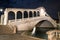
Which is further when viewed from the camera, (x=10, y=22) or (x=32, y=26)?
(x=32, y=26)

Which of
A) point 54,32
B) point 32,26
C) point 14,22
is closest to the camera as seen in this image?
point 54,32

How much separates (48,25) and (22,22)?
23.8 ft

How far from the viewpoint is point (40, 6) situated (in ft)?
84.7

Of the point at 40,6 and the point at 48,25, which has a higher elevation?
the point at 40,6

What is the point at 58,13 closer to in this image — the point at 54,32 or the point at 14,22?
the point at 14,22

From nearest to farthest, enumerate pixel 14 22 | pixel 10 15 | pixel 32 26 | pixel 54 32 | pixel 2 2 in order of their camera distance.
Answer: pixel 54 32 < pixel 14 22 < pixel 32 26 < pixel 10 15 < pixel 2 2

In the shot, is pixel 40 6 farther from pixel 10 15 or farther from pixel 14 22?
pixel 14 22

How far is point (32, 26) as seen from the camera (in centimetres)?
2211

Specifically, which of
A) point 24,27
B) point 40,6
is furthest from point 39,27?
point 24,27

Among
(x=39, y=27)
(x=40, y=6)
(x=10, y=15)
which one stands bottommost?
(x=39, y=27)

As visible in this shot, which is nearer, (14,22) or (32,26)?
(14,22)

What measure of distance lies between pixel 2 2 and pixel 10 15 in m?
3.57

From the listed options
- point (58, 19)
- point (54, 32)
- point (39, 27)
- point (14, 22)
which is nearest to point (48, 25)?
point (39, 27)

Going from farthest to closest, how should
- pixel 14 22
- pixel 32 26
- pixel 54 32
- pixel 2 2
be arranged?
pixel 2 2
pixel 32 26
pixel 14 22
pixel 54 32
